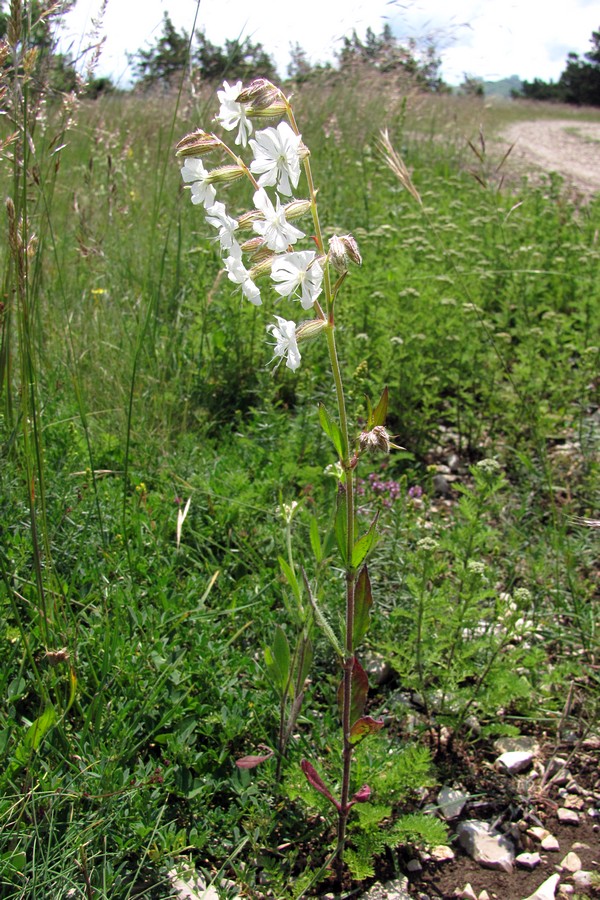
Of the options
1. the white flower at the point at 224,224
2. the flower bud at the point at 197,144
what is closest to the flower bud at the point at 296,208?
the white flower at the point at 224,224

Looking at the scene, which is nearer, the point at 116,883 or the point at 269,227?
the point at 269,227

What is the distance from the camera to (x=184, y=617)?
2.01 m

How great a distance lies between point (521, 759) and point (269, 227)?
1611mm

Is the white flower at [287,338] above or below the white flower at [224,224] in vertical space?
below

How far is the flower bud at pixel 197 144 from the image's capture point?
A: 147cm

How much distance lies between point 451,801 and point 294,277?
1421 millimetres

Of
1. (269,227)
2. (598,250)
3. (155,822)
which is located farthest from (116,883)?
(598,250)

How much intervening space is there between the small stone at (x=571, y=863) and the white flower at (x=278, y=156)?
166 cm

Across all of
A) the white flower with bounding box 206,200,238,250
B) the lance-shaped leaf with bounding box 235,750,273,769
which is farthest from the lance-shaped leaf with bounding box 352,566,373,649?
the white flower with bounding box 206,200,238,250

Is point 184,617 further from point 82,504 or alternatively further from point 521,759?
point 521,759

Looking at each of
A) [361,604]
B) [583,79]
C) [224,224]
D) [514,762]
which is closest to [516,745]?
[514,762]

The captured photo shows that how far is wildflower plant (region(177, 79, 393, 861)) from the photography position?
51.2 inches

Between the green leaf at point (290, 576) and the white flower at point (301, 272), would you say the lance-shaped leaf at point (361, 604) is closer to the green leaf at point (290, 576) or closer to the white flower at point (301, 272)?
the green leaf at point (290, 576)

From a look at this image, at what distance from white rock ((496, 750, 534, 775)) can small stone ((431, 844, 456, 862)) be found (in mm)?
315
